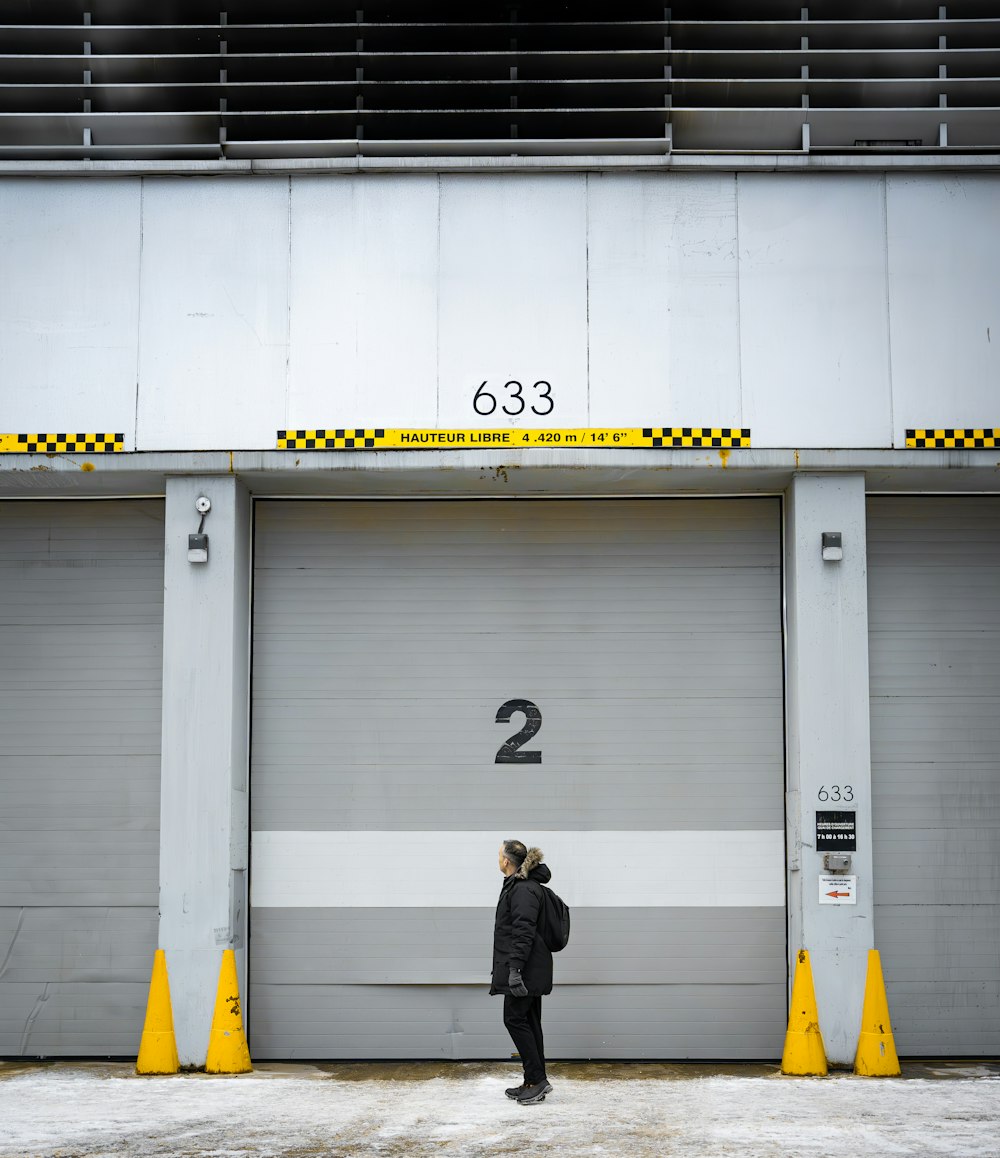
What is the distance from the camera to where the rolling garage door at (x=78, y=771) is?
38.7 feet

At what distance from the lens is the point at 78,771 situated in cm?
1198

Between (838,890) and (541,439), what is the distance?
410 cm

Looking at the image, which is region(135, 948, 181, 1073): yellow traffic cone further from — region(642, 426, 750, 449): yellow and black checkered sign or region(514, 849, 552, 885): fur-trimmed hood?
region(642, 426, 750, 449): yellow and black checkered sign

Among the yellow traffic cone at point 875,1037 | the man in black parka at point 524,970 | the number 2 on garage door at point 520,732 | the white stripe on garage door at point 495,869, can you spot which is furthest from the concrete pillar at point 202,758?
the yellow traffic cone at point 875,1037

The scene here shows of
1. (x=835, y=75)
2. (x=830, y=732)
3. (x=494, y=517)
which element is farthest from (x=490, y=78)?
(x=830, y=732)

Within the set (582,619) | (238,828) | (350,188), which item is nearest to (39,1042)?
(238,828)

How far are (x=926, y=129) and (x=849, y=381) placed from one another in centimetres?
225

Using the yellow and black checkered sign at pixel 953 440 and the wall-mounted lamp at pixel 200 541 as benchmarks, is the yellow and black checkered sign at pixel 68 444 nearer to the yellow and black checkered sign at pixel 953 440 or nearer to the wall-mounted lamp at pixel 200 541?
the wall-mounted lamp at pixel 200 541

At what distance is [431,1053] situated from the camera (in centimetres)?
1162

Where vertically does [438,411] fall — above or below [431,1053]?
above

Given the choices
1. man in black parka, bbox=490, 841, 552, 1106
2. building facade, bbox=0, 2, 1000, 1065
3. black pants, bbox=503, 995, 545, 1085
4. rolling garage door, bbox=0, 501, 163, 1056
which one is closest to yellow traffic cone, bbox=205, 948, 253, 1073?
building facade, bbox=0, 2, 1000, 1065

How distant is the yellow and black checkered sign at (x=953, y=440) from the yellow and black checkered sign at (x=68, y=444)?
6170 mm

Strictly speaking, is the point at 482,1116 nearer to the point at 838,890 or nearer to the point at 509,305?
the point at 838,890

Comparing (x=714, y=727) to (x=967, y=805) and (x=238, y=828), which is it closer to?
(x=967, y=805)
